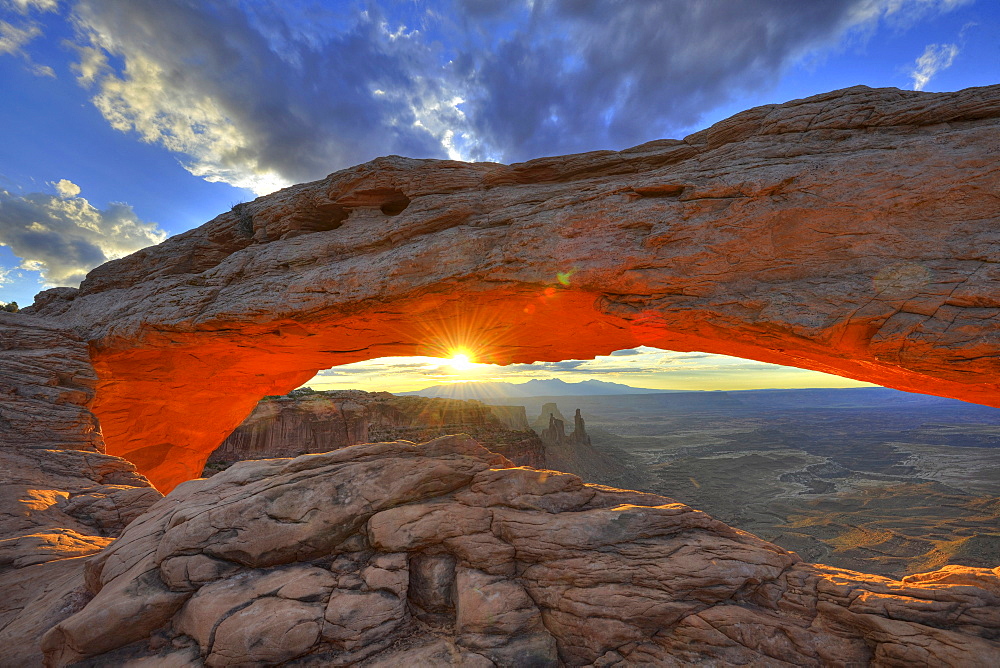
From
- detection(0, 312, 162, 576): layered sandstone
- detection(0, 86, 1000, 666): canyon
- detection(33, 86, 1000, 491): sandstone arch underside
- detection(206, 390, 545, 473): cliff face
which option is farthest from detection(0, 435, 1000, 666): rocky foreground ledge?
detection(206, 390, 545, 473): cliff face

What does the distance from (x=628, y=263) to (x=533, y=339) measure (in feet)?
22.3

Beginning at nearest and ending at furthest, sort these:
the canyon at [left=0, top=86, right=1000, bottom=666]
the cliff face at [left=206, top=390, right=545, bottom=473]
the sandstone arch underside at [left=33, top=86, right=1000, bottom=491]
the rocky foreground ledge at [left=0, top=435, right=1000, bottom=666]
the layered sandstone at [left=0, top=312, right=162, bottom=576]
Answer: the rocky foreground ledge at [left=0, top=435, right=1000, bottom=666]
the canyon at [left=0, top=86, right=1000, bottom=666]
the sandstone arch underside at [left=33, top=86, right=1000, bottom=491]
the layered sandstone at [left=0, top=312, right=162, bottom=576]
the cliff face at [left=206, top=390, right=545, bottom=473]

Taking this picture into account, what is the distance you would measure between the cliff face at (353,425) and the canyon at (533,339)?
38483 mm

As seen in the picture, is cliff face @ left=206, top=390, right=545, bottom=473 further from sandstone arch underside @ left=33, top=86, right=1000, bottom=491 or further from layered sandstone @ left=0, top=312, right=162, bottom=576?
layered sandstone @ left=0, top=312, right=162, bottom=576

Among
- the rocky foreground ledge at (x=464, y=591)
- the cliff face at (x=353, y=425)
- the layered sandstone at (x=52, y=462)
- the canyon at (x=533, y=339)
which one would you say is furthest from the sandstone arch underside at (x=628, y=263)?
the cliff face at (x=353, y=425)

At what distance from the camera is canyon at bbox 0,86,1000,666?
5938mm

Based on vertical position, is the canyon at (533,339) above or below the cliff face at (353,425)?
above

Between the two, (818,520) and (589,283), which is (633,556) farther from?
(818,520)

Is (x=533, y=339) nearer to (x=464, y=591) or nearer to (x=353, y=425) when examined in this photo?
(x=464, y=591)

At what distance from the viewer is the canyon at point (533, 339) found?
234 inches

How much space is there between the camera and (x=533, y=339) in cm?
1666

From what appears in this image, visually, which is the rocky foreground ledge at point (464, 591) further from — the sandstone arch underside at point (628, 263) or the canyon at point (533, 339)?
the sandstone arch underside at point (628, 263)

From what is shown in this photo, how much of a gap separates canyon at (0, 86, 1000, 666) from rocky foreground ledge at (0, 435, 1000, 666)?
4cm

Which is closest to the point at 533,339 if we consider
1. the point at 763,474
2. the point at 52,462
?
the point at 52,462
